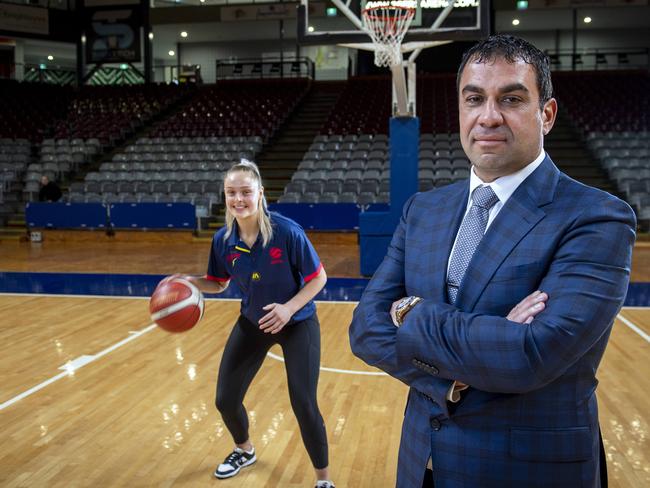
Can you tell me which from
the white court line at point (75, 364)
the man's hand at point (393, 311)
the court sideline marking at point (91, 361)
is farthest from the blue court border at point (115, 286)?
the man's hand at point (393, 311)

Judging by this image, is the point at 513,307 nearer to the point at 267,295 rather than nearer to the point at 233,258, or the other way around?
the point at 267,295

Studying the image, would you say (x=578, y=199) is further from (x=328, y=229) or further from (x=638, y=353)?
(x=328, y=229)

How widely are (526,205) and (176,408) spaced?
12.2 feet

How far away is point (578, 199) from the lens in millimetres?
1487

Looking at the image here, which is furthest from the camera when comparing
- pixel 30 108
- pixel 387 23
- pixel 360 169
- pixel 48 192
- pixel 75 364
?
pixel 30 108

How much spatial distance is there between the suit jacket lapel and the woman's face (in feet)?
6.56

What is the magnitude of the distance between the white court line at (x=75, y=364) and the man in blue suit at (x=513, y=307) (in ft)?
13.6

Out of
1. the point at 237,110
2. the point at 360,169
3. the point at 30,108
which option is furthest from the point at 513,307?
the point at 30,108

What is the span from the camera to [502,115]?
1490 mm

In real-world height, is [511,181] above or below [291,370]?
above

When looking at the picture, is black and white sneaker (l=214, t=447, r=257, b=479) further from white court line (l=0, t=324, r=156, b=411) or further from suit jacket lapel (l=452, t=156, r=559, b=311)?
suit jacket lapel (l=452, t=156, r=559, b=311)

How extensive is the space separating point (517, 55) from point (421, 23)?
625 centimetres

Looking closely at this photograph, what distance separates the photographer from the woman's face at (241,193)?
11.0ft

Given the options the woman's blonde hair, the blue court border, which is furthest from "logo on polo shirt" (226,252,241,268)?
the blue court border
